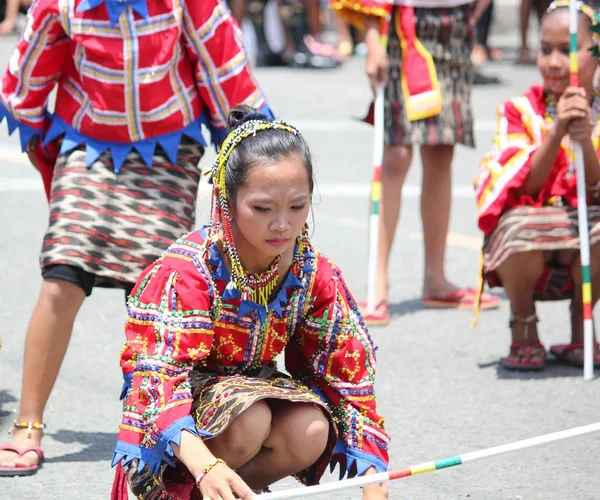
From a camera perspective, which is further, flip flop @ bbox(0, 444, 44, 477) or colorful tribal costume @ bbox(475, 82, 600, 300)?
colorful tribal costume @ bbox(475, 82, 600, 300)

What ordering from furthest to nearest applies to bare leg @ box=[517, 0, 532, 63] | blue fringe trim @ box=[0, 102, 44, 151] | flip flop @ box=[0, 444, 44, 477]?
bare leg @ box=[517, 0, 532, 63] < blue fringe trim @ box=[0, 102, 44, 151] < flip flop @ box=[0, 444, 44, 477]

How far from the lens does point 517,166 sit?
479 cm

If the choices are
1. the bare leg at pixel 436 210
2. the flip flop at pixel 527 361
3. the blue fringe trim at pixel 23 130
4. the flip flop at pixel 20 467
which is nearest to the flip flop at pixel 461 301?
the bare leg at pixel 436 210

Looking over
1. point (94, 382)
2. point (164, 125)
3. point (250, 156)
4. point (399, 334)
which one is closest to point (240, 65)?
point (164, 125)

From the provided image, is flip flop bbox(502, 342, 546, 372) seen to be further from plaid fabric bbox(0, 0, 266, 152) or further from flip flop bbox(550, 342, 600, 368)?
plaid fabric bbox(0, 0, 266, 152)

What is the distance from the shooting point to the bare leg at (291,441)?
3.18m

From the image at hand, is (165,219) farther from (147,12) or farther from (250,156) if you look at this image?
(250,156)

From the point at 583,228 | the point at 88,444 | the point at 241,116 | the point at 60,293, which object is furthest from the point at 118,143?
the point at 583,228

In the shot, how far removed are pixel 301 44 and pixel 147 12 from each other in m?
10.7

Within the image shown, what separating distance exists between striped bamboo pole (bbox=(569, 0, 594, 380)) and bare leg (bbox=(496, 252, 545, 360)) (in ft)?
0.57

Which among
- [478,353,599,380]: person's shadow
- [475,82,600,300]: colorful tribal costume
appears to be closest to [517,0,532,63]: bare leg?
[475,82,600,300]: colorful tribal costume

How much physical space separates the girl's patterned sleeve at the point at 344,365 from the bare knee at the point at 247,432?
0.23 m

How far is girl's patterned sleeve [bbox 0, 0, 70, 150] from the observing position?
403 cm

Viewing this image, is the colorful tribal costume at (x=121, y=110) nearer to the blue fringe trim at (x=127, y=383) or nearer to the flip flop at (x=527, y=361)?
the blue fringe trim at (x=127, y=383)
